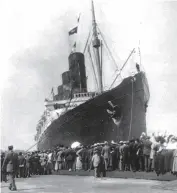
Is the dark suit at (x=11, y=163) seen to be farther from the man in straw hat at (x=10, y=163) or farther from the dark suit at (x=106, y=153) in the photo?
the dark suit at (x=106, y=153)

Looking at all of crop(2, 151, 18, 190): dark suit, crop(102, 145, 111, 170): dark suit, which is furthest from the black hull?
crop(2, 151, 18, 190): dark suit

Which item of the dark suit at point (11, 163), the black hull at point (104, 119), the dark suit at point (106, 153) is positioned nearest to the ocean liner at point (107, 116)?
the black hull at point (104, 119)

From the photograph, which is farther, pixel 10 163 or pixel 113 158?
pixel 113 158

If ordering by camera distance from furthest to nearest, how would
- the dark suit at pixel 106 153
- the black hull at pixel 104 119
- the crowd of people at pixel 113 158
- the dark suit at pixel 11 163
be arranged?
1. the black hull at pixel 104 119
2. the dark suit at pixel 106 153
3. the crowd of people at pixel 113 158
4. the dark suit at pixel 11 163

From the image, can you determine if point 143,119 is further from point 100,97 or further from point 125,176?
point 125,176

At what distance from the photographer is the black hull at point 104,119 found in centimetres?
1832

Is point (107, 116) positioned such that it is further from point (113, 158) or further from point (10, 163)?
point (10, 163)

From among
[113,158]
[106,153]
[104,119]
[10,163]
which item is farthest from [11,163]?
[104,119]

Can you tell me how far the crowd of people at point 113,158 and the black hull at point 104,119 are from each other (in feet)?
12.3

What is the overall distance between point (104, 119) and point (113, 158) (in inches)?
273

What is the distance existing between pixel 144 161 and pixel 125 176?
1.00 m

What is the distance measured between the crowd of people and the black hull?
148 inches

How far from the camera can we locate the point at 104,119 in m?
18.4

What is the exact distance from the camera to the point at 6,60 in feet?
33.1
